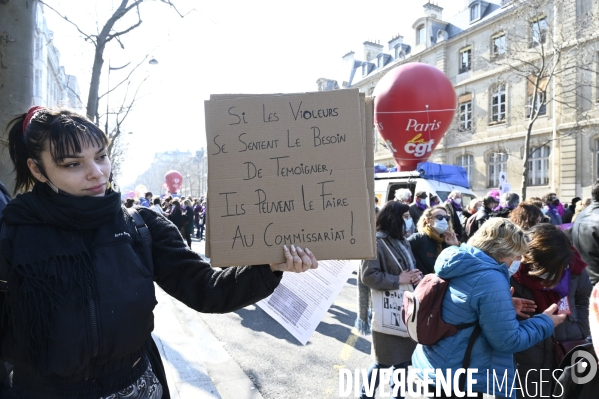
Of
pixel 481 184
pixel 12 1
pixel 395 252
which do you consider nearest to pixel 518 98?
pixel 481 184

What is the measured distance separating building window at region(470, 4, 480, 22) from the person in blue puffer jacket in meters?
30.6

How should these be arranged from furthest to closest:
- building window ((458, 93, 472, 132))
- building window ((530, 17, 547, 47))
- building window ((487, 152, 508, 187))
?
building window ((458, 93, 472, 132)) < building window ((487, 152, 508, 187)) < building window ((530, 17, 547, 47))

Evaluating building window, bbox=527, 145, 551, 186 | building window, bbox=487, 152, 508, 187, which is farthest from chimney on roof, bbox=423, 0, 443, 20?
building window, bbox=527, 145, 551, 186

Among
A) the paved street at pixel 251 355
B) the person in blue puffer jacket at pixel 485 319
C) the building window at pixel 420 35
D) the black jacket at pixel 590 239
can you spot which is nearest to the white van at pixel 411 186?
the paved street at pixel 251 355

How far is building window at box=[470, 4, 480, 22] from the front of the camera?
28.3 metres

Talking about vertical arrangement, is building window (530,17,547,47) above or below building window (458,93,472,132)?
above

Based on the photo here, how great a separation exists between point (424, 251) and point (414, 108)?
8753 millimetres

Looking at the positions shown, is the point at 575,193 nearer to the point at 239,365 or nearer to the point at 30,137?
the point at 239,365

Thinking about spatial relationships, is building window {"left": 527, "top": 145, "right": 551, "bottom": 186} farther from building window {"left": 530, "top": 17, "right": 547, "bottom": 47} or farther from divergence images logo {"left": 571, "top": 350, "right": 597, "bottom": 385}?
divergence images logo {"left": 571, "top": 350, "right": 597, "bottom": 385}

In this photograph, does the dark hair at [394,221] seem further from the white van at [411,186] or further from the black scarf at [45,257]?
the white van at [411,186]

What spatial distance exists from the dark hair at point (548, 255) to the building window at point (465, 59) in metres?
28.5

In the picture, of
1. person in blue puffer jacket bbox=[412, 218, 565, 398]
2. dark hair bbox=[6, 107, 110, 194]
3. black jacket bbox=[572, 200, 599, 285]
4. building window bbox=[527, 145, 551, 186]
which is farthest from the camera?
building window bbox=[527, 145, 551, 186]

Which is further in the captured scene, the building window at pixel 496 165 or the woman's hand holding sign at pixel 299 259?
the building window at pixel 496 165

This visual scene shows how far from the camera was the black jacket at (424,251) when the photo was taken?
4.04 m
